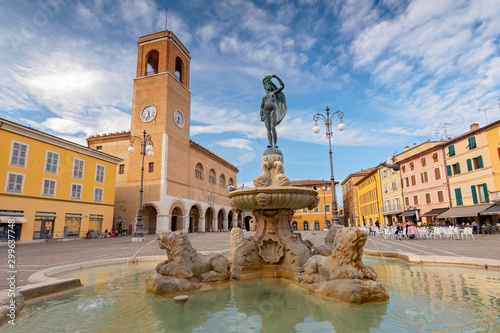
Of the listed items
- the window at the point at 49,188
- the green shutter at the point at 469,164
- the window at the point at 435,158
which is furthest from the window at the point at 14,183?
the window at the point at 435,158

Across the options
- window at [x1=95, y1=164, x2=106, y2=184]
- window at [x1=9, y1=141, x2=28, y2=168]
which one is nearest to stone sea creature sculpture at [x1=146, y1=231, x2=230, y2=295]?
window at [x1=9, y1=141, x2=28, y2=168]

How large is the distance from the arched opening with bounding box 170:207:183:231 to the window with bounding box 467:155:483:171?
31.5 meters

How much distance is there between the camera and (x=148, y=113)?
112 ft

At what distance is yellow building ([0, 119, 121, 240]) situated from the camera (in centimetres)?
2028

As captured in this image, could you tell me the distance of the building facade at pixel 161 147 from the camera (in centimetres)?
3219

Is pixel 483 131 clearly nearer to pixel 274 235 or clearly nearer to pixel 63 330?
pixel 274 235

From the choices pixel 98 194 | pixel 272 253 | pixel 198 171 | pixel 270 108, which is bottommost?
pixel 272 253

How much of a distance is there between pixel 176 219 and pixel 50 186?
16.0 meters

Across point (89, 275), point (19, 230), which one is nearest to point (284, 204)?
point (89, 275)

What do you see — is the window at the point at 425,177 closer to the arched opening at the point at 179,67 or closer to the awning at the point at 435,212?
the awning at the point at 435,212

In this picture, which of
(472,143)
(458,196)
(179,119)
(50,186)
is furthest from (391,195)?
(50,186)

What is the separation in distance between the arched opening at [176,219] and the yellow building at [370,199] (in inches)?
1196

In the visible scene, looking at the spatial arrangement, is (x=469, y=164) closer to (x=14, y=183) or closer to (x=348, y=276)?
→ (x=348, y=276)

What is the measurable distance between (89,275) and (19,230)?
19714 millimetres
